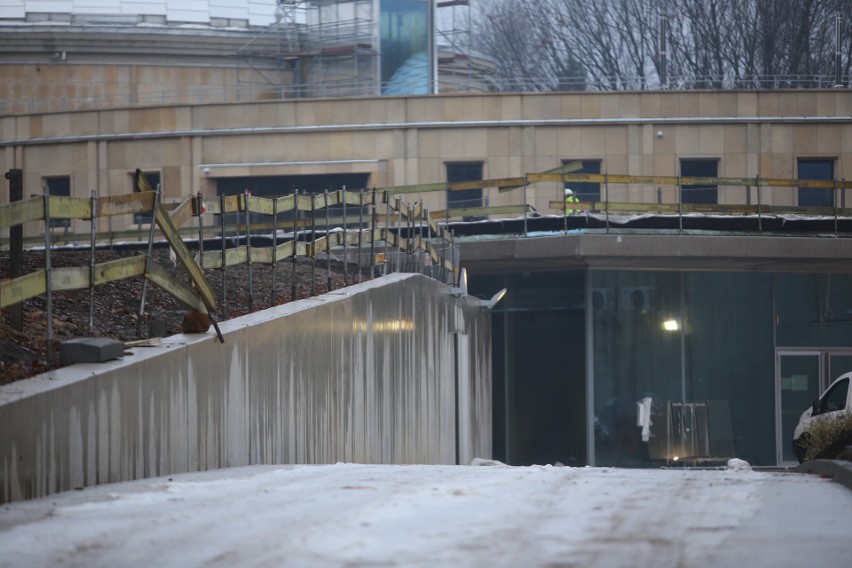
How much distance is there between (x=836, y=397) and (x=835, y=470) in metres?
11.7

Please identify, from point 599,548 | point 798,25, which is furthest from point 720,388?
point 798,25

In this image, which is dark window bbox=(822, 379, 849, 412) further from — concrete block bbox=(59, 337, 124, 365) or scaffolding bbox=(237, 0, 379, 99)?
scaffolding bbox=(237, 0, 379, 99)

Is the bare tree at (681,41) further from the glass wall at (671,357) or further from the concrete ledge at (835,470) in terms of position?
the concrete ledge at (835,470)

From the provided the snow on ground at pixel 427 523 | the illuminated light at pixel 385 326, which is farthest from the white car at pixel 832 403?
the snow on ground at pixel 427 523

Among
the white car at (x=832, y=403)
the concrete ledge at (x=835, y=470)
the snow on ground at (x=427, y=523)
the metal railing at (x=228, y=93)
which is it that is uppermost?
the metal railing at (x=228, y=93)

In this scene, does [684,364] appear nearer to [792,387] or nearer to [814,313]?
[792,387]

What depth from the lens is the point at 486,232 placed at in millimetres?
32031

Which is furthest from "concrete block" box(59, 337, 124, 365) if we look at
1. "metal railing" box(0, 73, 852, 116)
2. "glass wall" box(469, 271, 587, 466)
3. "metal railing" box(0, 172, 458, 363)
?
"metal railing" box(0, 73, 852, 116)

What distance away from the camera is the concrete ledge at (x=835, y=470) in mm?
10047

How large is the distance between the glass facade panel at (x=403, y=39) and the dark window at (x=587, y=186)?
8.13 meters

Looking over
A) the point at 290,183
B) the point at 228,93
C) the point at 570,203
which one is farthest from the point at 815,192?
the point at 228,93

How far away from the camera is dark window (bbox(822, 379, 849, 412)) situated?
70.7 feet

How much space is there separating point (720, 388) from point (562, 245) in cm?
561

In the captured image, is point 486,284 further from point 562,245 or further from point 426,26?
point 426,26
